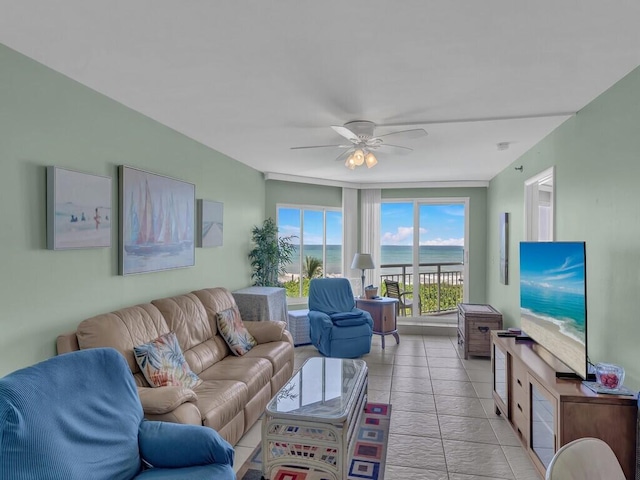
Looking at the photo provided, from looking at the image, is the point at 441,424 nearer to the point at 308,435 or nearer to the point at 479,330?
the point at 308,435

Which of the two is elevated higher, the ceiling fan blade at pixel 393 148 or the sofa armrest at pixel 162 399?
the ceiling fan blade at pixel 393 148

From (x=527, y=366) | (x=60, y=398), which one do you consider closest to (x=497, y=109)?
(x=527, y=366)

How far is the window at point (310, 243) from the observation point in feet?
21.2

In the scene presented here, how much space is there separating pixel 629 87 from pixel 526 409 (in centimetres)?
215

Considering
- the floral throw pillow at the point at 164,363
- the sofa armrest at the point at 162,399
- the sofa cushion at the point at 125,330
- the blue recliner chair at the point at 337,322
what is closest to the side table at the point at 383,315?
the blue recliner chair at the point at 337,322

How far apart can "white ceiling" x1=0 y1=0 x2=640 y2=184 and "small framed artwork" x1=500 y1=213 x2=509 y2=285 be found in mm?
1690

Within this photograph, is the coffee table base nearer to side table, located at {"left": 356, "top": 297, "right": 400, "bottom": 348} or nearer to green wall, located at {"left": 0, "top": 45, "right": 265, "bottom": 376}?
green wall, located at {"left": 0, "top": 45, "right": 265, "bottom": 376}

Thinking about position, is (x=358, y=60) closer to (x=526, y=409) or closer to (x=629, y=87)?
(x=629, y=87)

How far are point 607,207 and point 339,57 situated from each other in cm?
195

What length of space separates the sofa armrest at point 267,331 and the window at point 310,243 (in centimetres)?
216

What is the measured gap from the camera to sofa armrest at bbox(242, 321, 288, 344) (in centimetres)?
411

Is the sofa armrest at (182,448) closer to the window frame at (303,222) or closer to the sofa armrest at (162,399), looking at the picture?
the sofa armrest at (162,399)

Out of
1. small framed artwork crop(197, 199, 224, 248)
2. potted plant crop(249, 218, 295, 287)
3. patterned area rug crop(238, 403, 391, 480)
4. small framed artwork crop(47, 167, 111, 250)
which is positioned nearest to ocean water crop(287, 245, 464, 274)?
potted plant crop(249, 218, 295, 287)

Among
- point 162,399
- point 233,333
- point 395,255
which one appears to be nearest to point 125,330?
point 162,399
